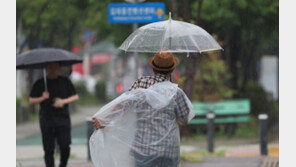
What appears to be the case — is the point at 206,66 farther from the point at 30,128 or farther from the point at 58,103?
the point at 58,103

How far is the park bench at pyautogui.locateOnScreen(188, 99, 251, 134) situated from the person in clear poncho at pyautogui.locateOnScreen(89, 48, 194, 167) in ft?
31.1

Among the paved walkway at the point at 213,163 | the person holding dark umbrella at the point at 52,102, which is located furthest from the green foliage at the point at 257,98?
the person holding dark umbrella at the point at 52,102

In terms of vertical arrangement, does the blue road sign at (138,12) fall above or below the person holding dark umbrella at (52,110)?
above

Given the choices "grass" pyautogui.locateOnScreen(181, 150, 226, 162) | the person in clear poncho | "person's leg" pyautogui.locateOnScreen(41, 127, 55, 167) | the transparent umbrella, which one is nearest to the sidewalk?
"grass" pyautogui.locateOnScreen(181, 150, 226, 162)

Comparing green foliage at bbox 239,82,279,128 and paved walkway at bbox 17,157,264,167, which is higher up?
green foliage at bbox 239,82,279,128

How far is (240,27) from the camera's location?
1459 centimetres

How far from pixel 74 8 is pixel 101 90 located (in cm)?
1266

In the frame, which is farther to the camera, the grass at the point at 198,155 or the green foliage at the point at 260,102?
the green foliage at the point at 260,102

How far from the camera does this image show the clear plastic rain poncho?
13.8 feet

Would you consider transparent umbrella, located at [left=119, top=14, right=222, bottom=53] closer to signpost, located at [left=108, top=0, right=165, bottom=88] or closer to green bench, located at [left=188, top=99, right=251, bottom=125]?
signpost, located at [left=108, top=0, right=165, bottom=88]

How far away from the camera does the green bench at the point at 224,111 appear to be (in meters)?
13.8

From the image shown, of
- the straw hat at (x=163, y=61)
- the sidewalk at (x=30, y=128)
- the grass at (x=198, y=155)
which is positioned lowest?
the sidewalk at (x=30, y=128)

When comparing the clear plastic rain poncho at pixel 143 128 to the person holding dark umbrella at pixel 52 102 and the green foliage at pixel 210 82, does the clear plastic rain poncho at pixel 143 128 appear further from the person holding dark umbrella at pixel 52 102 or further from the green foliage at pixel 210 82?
the green foliage at pixel 210 82

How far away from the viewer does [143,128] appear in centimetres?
425
